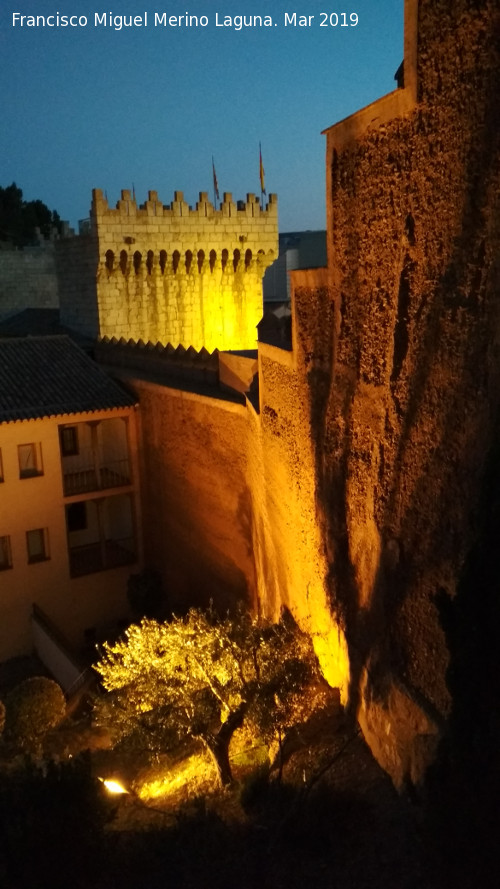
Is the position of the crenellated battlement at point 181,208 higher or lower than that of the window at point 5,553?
higher

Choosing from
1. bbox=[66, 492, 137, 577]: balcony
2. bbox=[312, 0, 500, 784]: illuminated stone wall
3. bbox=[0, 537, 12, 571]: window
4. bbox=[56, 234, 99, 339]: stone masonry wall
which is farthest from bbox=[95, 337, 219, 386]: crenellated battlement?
Result: bbox=[312, 0, 500, 784]: illuminated stone wall

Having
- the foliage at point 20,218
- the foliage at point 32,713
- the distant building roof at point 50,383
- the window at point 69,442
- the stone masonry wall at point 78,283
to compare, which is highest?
the foliage at point 20,218

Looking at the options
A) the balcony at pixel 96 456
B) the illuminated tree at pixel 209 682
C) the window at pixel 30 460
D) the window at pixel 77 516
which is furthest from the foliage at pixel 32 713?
the window at pixel 77 516

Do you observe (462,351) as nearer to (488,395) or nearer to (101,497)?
(488,395)

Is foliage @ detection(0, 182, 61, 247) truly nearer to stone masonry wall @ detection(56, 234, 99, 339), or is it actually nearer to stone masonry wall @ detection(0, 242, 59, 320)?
stone masonry wall @ detection(0, 242, 59, 320)

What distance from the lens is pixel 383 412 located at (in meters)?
7.02

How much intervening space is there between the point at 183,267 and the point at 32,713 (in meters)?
14.0

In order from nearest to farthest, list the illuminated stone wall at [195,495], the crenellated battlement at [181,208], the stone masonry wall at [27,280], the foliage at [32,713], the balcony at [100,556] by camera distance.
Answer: the foliage at [32,713], the illuminated stone wall at [195,495], the balcony at [100,556], the crenellated battlement at [181,208], the stone masonry wall at [27,280]

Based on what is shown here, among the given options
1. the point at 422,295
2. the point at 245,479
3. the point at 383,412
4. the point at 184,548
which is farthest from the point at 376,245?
the point at 184,548

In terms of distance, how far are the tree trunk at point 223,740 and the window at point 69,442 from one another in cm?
927

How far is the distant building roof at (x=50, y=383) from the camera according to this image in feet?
47.3

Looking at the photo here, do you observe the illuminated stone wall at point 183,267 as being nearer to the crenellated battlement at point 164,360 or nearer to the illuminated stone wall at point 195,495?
the crenellated battlement at point 164,360

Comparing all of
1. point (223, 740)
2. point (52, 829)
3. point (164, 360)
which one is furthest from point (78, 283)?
point (52, 829)

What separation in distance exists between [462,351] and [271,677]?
4.37 m
